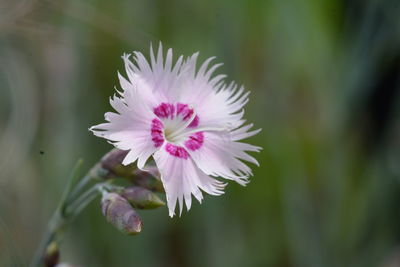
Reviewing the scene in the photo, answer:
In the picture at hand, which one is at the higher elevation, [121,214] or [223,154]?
[223,154]

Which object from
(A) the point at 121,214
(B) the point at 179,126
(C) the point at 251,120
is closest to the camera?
(A) the point at 121,214

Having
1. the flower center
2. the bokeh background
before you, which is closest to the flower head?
the flower center

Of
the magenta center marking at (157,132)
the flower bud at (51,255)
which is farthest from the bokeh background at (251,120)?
the magenta center marking at (157,132)

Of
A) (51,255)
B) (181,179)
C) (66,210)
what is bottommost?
(51,255)

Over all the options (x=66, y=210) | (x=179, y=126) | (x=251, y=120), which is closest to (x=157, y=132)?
(x=179, y=126)

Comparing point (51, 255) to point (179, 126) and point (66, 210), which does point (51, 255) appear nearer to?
point (66, 210)

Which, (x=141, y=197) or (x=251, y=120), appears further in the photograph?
(x=251, y=120)

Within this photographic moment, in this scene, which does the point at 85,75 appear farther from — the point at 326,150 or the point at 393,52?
the point at 393,52
